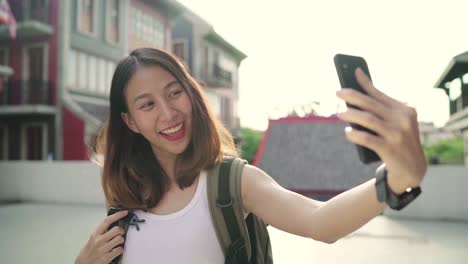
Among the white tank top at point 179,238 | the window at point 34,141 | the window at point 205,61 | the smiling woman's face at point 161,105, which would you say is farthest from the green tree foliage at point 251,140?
the white tank top at point 179,238

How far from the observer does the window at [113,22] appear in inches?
754

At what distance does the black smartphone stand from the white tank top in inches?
26.5

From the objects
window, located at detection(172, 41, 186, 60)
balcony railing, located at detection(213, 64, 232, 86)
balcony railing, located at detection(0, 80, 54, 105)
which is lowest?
balcony railing, located at detection(0, 80, 54, 105)

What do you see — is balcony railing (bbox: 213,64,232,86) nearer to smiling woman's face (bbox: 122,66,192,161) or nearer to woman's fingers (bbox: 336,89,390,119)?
smiling woman's face (bbox: 122,66,192,161)

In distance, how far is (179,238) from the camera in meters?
1.46

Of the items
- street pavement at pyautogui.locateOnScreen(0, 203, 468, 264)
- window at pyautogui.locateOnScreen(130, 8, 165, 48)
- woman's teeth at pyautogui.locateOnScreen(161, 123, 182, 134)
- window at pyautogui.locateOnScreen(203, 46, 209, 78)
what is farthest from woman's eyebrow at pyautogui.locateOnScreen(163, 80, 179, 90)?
window at pyautogui.locateOnScreen(203, 46, 209, 78)

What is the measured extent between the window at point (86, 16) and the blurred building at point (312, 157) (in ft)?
29.8

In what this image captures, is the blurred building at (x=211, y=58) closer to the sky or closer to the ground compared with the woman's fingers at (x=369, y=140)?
closer to the sky

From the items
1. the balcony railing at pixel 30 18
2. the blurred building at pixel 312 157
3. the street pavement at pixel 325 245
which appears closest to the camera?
the street pavement at pixel 325 245

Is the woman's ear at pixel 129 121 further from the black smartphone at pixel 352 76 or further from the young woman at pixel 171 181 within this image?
the black smartphone at pixel 352 76

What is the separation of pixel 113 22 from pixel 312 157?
11469 mm

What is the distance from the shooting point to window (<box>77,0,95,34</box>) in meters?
17.8

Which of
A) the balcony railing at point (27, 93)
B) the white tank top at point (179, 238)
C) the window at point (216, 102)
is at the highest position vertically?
the window at point (216, 102)

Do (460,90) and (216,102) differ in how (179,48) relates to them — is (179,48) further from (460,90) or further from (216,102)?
(460,90)
